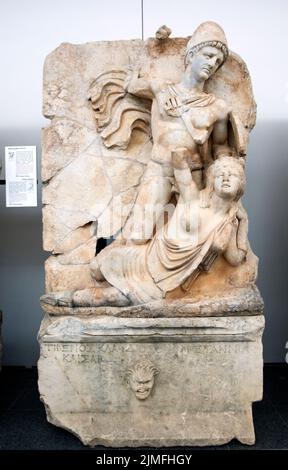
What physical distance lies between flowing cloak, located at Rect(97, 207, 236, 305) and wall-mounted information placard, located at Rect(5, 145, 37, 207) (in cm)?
71

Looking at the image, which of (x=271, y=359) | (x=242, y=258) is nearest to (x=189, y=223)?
(x=242, y=258)

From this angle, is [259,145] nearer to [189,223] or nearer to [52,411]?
[189,223]

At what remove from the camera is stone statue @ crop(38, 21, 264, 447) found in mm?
2801

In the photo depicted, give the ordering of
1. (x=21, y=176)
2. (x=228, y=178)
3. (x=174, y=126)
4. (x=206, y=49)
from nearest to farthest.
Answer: (x=228, y=178) < (x=206, y=49) < (x=174, y=126) < (x=21, y=176)

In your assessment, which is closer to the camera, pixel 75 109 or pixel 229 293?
pixel 229 293

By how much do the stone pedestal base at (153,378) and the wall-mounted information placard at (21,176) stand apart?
0.88 m

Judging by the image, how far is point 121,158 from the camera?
3.20 metres

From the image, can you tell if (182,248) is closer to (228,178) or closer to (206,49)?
(228,178)

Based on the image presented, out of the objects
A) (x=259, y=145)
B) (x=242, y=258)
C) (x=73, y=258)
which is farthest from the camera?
(x=259, y=145)

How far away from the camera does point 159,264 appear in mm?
2869

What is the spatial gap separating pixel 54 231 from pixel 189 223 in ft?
2.86

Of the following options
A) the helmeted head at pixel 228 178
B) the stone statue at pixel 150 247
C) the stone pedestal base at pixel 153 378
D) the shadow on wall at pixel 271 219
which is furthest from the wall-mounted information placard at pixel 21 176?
the shadow on wall at pixel 271 219

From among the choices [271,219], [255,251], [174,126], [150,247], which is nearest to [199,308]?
[150,247]

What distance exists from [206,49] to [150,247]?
3.83ft
